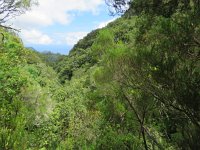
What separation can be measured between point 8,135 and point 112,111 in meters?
7.73

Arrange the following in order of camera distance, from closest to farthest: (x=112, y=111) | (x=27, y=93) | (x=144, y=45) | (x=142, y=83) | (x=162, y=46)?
(x=162, y=46) → (x=144, y=45) → (x=142, y=83) → (x=112, y=111) → (x=27, y=93)

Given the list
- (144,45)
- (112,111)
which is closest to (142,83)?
(144,45)

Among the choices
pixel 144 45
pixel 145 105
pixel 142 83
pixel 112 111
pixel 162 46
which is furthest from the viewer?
pixel 112 111

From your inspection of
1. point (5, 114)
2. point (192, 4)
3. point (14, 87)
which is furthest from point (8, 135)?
point (14, 87)

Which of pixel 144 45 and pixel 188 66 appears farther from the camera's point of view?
pixel 144 45

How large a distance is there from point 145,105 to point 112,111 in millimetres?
2653

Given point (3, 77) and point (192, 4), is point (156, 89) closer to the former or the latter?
point (192, 4)

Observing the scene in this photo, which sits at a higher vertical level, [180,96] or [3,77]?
[3,77]

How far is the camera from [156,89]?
22.5ft

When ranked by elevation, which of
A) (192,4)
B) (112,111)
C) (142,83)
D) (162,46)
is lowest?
(112,111)

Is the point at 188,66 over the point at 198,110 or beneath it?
over

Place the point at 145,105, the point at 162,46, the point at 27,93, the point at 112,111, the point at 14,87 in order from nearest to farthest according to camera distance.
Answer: the point at 162,46 < the point at 145,105 < the point at 112,111 < the point at 14,87 < the point at 27,93

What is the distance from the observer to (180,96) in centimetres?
625

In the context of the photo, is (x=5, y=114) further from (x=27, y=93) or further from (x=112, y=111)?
(x=27, y=93)
